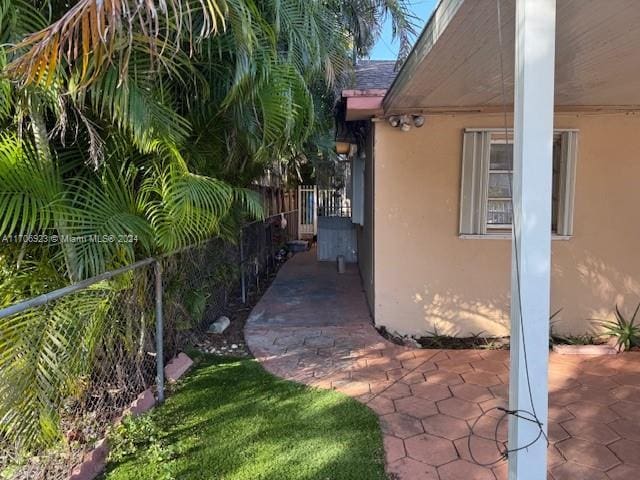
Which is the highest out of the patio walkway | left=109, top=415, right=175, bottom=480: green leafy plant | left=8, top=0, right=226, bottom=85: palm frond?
left=8, top=0, right=226, bottom=85: palm frond

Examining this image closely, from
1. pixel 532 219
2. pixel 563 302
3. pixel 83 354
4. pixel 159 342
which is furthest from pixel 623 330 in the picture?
pixel 83 354

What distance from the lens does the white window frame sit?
5.00 m

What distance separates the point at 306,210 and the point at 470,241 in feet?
37.7

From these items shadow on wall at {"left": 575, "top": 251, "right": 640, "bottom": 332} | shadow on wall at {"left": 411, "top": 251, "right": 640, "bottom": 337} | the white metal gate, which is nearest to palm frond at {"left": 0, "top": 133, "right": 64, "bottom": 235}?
shadow on wall at {"left": 411, "top": 251, "right": 640, "bottom": 337}

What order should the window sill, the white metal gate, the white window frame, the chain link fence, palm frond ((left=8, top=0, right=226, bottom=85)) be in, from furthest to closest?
the white metal gate
the window sill
the white window frame
the chain link fence
palm frond ((left=8, top=0, right=226, bottom=85))

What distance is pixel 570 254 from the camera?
518 centimetres

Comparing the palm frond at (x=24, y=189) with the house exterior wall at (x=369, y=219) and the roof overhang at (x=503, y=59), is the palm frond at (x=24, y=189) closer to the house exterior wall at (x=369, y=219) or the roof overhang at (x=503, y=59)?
the roof overhang at (x=503, y=59)

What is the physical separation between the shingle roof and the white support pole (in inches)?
152

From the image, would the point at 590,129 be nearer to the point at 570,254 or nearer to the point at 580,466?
the point at 570,254

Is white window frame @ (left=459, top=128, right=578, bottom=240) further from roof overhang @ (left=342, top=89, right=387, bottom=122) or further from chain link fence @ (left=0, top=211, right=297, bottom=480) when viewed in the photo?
chain link fence @ (left=0, top=211, right=297, bottom=480)

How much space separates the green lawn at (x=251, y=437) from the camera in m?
2.71

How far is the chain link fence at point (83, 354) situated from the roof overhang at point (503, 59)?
257 centimetres

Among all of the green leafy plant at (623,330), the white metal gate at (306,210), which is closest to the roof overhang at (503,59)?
the green leafy plant at (623,330)

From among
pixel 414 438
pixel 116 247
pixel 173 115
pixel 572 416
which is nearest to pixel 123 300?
pixel 116 247
